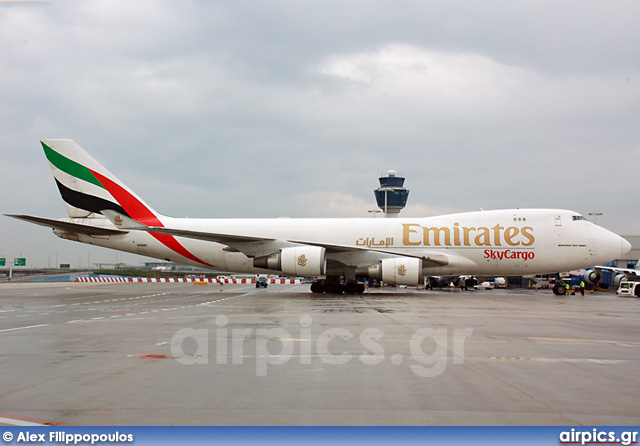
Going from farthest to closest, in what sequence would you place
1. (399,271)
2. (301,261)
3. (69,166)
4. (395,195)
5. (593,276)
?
(395,195) < (593,276) < (69,166) < (301,261) < (399,271)

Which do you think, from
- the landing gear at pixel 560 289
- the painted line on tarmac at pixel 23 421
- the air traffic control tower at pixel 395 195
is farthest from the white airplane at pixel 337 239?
the air traffic control tower at pixel 395 195

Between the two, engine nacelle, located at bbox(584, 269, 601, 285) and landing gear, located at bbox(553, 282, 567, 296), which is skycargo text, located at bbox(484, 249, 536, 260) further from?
engine nacelle, located at bbox(584, 269, 601, 285)

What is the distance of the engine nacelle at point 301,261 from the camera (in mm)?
25859

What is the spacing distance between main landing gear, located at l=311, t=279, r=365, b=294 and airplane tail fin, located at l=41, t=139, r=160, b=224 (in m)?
10.8

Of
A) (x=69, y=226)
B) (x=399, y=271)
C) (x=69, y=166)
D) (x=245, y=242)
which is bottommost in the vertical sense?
(x=399, y=271)

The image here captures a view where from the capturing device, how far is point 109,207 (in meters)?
29.6

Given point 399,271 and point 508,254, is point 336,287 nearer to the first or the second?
point 399,271

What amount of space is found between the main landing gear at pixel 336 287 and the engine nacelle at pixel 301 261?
2.61 m

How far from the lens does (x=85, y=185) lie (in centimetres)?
2947

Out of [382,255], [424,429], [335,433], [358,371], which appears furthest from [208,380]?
[382,255]

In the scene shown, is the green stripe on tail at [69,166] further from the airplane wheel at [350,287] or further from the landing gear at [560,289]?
the landing gear at [560,289]

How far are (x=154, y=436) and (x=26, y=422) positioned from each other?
1.27 metres

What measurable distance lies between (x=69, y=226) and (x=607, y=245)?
92.0 ft

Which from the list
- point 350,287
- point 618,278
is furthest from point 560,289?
point 618,278
